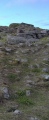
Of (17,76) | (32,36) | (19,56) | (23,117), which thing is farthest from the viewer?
(32,36)

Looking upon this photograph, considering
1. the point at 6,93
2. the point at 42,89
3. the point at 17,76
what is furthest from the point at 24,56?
the point at 6,93

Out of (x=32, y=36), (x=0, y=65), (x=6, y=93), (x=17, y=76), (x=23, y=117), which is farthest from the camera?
(x=32, y=36)

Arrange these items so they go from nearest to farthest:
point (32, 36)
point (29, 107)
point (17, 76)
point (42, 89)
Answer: point (29, 107) < point (42, 89) < point (17, 76) < point (32, 36)

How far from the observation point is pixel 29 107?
50.6 feet

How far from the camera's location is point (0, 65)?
69.8ft

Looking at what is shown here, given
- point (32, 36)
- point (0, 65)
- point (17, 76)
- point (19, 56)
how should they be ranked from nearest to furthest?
1. point (17, 76)
2. point (0, 65)
3. point (19, 56)
4. point (32, 36)

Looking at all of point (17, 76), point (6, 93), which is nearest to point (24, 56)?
point (17, 76)

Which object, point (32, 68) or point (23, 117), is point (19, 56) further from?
point (23, 117)

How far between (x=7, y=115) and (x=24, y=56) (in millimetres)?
10948

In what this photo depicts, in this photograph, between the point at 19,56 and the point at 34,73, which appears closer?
the point at 34,73

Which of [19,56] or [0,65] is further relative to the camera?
[19,56]

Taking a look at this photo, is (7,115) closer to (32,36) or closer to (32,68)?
(32,68)

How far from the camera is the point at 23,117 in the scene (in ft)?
45.6

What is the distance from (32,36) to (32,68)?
45.2ft
